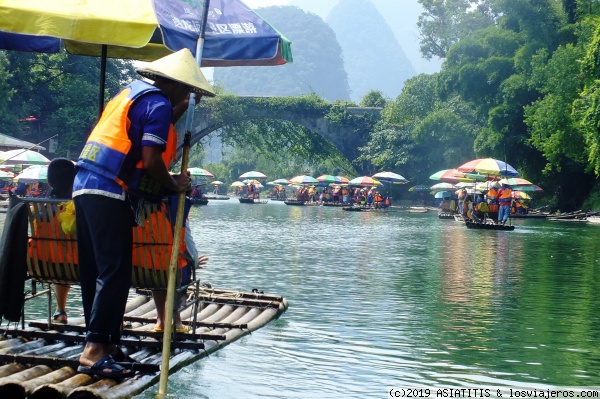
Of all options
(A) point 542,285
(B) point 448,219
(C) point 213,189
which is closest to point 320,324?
(A) point 542,285

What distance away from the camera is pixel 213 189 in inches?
3462

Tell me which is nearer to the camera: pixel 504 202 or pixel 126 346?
pixel 126 346

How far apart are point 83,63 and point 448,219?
19.7m

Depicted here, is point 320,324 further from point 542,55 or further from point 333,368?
point 542,55

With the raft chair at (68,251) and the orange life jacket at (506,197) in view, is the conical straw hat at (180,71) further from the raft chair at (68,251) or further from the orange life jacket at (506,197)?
the orange life jacket at (506,197)

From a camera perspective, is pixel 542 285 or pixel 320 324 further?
pixel 542 285

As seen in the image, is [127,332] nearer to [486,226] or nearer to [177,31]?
[177,31]

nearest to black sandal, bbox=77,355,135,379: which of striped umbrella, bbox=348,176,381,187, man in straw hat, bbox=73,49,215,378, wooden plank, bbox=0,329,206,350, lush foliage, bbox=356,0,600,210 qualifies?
man in straw hat, bbox=73,49,215,378

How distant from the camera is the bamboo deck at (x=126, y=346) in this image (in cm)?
458

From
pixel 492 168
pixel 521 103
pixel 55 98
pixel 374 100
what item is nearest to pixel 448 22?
pixel 374 100

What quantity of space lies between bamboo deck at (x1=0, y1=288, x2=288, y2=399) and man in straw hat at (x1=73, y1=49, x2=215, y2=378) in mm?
178

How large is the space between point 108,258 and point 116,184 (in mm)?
390

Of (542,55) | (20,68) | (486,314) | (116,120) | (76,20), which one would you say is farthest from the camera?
(20,68)

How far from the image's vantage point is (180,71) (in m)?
5.23
